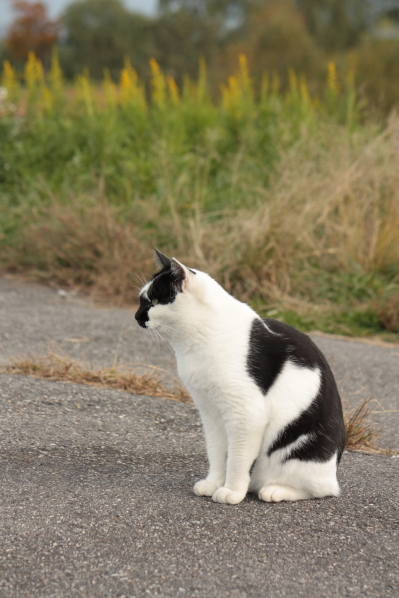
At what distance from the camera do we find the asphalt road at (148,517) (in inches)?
70.0

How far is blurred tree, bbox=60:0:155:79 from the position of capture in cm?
3356

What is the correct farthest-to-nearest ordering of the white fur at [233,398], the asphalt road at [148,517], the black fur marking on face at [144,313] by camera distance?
1. the black fur marking on face at [144,313]
2. the white fur at [233,398]
3. the asphalt road at [148,517]

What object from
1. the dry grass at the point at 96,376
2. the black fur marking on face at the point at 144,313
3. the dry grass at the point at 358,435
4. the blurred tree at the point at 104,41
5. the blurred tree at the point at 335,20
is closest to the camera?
the black fur marking on face at the point at 144,313

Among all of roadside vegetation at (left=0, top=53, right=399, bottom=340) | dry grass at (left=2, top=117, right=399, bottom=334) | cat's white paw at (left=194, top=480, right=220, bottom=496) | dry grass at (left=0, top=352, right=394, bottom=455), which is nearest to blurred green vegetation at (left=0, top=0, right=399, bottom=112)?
roadside vegetation at (left=0, top=53, right=399, bottom=340)

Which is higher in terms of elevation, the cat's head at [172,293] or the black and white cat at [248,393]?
the cat's head at [172,293]

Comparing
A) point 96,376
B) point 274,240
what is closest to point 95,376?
point 96,376

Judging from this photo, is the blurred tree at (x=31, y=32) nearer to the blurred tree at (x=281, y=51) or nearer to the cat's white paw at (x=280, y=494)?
the blurred tree at (x=281, y=51)

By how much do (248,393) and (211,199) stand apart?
16.6ft

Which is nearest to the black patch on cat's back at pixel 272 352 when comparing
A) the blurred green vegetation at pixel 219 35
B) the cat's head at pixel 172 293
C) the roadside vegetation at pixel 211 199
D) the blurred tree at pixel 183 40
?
the cat's head at pixel 172 293

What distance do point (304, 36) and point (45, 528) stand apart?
62.4 ft

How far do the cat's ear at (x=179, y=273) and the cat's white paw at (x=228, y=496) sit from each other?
2.45 ft

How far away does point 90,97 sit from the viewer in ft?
25.5

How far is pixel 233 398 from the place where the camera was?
2.15 metres

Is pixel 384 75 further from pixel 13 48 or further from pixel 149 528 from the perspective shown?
pixel 13 48
